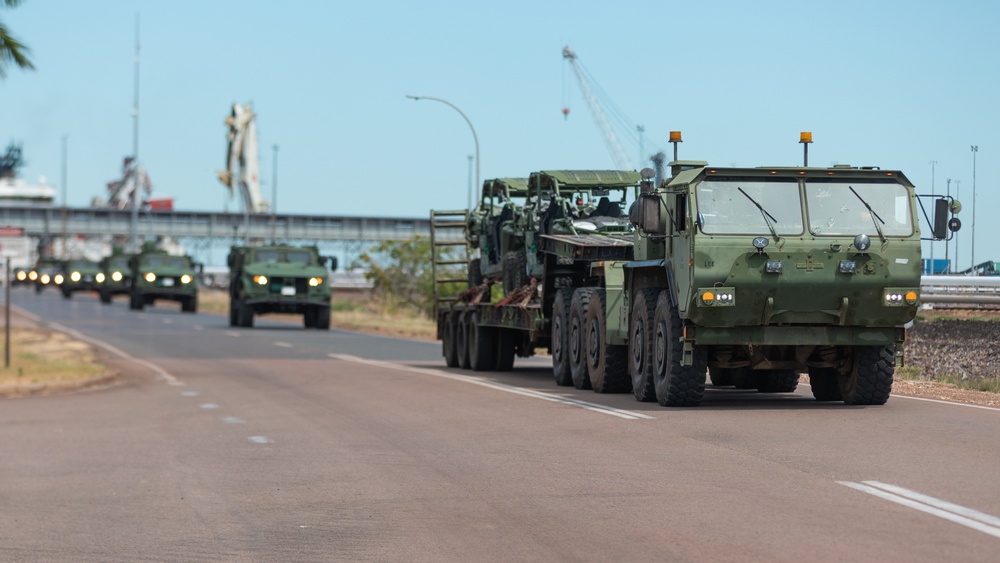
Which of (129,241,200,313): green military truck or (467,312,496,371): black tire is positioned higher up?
(129,241,200,313): green military truck

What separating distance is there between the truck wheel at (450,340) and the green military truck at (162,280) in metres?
39.1

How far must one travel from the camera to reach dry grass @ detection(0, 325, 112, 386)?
23.9m

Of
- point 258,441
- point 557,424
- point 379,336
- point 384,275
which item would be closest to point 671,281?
point 557,424

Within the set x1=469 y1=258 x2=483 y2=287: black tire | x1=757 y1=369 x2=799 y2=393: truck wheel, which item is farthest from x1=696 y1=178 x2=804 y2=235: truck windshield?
x1=469 y1=258 x2=483 y2=287: black tire

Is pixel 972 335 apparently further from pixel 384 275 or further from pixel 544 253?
pixel 384 275

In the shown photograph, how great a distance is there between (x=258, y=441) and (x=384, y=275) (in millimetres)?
50691

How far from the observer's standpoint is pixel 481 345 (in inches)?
1024

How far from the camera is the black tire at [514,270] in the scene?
23203 mm

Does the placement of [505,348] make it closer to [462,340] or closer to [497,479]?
[462,340]

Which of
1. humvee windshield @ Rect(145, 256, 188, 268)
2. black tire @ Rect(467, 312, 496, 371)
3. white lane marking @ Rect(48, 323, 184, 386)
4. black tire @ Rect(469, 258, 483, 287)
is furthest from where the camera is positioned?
humvee windshield @ Rect(145, 256, 188, 268)

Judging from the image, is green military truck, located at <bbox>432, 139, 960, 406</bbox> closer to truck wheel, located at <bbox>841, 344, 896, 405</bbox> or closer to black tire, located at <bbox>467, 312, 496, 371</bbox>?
truck wheel, located at <bbox>841, 344, 896, 405</bbox>

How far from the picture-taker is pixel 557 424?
15.6 metres

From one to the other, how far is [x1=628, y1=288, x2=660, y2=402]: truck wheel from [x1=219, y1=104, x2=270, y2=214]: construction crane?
394 feet

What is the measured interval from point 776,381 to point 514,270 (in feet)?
18.3
